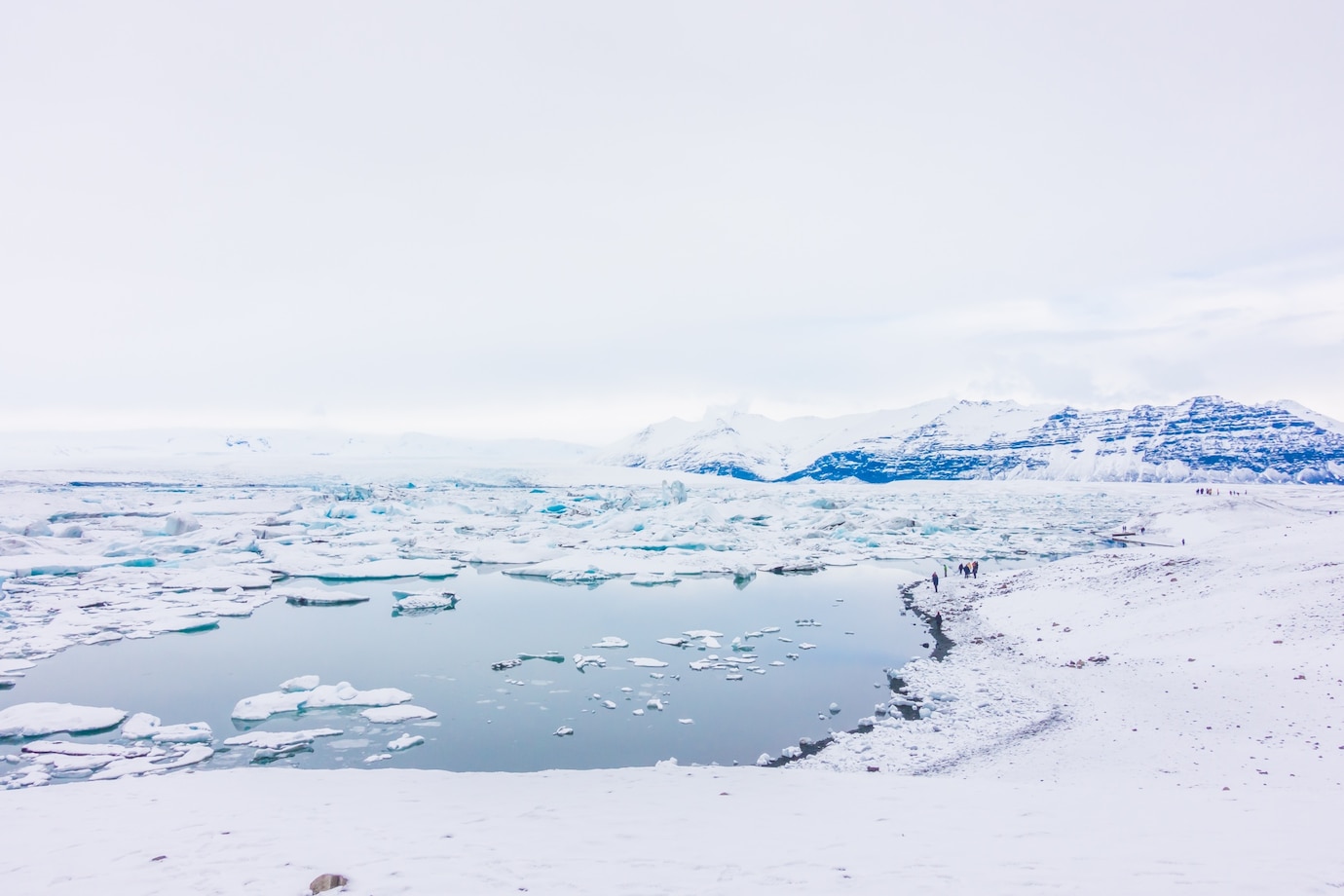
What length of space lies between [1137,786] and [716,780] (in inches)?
177

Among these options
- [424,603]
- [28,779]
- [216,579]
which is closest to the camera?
[28,779]

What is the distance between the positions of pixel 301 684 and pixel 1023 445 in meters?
152

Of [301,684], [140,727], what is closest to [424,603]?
[301,684]

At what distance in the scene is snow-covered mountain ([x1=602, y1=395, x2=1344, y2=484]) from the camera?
362 ft

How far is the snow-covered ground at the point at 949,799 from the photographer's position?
15.8ft

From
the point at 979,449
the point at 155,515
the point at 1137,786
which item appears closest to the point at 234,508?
the point at 155,515

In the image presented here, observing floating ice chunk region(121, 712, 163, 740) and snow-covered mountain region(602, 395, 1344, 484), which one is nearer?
floating ice chunk region(121, 712, 163, 740)

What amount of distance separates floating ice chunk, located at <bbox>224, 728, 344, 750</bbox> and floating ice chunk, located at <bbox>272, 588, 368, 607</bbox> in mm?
10472

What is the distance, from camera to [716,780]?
7.70 metres

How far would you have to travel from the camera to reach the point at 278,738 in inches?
379

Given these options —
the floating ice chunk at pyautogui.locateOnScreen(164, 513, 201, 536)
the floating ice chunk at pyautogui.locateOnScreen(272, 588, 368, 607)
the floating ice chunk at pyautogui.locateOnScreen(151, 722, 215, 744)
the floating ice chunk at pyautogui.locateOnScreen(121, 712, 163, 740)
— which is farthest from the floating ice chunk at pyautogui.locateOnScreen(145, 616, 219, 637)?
the floating ice chunk at pyautogui.locateOnScreen(164, 513, 201, 536)

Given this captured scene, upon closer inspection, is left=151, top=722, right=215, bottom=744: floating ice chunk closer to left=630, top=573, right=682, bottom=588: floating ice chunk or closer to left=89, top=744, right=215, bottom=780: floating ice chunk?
left=89, top=744, right=215, bottom=780: floating ice chunk

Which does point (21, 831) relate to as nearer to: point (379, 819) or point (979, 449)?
point (379, 819)

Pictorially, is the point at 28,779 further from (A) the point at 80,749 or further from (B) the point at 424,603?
(B) the point at 424,603
